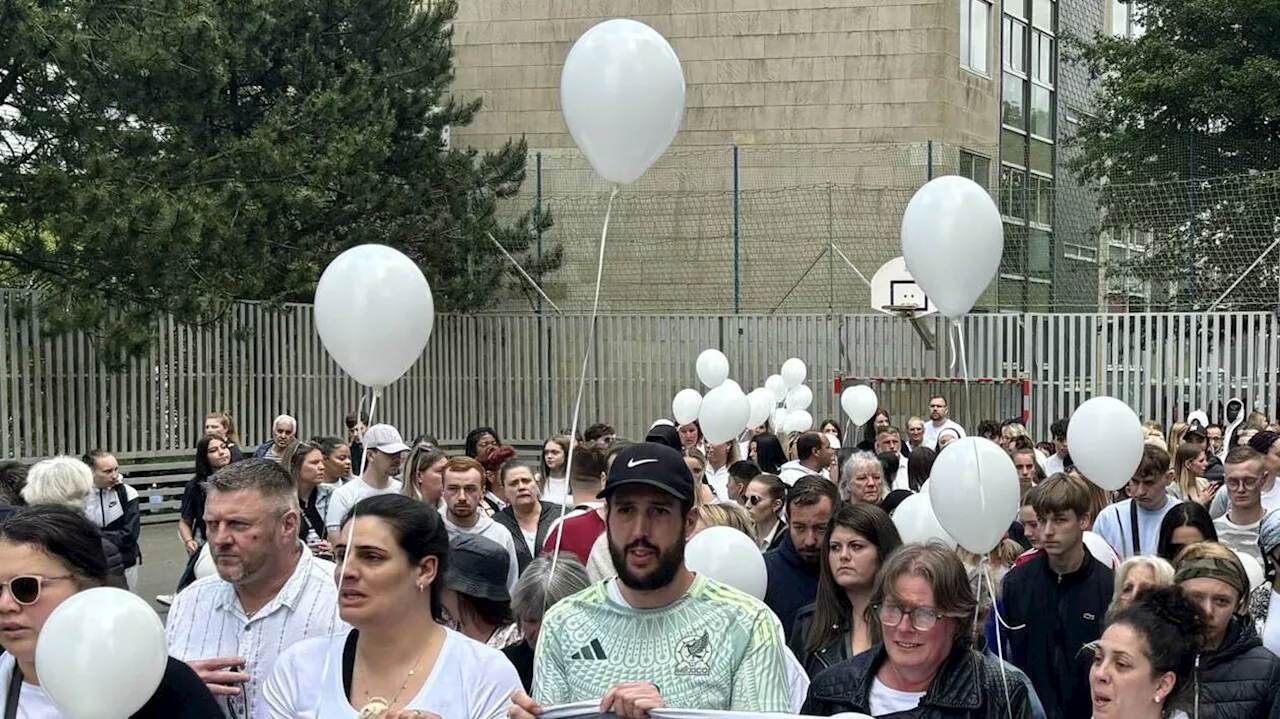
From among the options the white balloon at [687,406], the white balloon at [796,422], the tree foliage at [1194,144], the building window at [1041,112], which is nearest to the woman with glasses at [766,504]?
the white balloon at [687,406]

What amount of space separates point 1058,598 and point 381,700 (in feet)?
11.2

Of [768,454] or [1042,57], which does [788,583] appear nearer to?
[768,454]

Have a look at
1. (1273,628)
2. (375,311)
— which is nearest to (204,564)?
(375,311)

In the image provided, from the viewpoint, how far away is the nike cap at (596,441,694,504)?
12.5ft

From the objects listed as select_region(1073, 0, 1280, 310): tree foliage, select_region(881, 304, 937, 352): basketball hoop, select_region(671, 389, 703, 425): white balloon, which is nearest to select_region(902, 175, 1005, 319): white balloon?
select_region(671, 389, 703, 425): white balloon

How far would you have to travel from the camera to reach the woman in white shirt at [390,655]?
370cm

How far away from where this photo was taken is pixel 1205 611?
16.3ft

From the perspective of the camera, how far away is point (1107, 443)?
8.20 meters

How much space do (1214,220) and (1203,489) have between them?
11551mm

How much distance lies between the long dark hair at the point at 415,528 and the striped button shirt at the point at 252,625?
512 millimetres

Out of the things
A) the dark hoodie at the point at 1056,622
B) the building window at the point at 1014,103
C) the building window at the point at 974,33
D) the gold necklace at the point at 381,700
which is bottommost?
the dark hoodie at the point at 1056,622

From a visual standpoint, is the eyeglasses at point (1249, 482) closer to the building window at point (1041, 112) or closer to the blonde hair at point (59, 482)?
the blonde hair at point (59, 482)

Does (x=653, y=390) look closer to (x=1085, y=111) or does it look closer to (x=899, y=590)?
(x=1085, y=111)

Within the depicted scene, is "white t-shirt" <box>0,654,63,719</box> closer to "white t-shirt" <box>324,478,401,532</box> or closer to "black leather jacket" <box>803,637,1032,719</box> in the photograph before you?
"black leather jacket" <box>803,637,1032,719</box>
